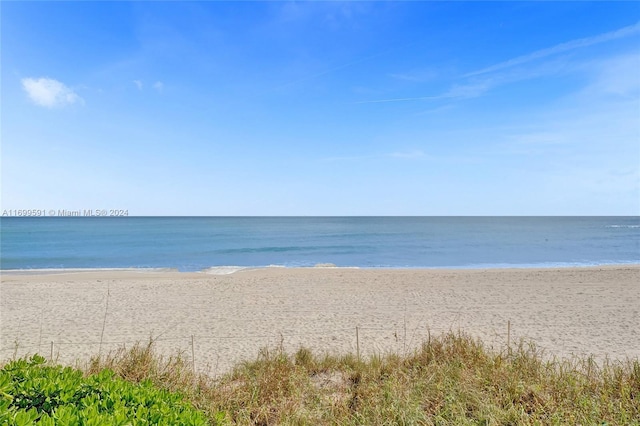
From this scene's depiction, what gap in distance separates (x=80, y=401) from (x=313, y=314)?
385 inches

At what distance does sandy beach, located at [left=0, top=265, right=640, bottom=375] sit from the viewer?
28.2 ft

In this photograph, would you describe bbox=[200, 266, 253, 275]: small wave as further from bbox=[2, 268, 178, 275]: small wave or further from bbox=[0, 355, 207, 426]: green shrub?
bbox=[0, 355, 207, 426]: green shrub

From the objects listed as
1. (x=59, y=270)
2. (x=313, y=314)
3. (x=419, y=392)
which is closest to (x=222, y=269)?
(x=59, y=270)

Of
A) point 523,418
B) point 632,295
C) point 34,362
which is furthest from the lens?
point 632,295

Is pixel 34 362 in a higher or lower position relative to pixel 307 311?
higher

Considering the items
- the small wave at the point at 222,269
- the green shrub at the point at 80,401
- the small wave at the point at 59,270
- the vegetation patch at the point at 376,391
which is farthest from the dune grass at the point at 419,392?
the small wave at the point at 59,270

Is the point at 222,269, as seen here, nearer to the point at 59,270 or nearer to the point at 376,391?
the point at 59,270

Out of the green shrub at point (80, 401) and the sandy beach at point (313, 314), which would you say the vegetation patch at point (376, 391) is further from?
the sandy beach at point (313, 314)

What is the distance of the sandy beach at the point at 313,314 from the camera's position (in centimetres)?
860

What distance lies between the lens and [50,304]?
44.1 feet

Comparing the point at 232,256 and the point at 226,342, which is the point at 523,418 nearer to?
the point at 226,342

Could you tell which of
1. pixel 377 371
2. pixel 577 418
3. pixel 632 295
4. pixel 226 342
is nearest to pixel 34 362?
pixel 377 371

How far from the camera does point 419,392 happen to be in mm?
4082

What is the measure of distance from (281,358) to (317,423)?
5.05 feet
